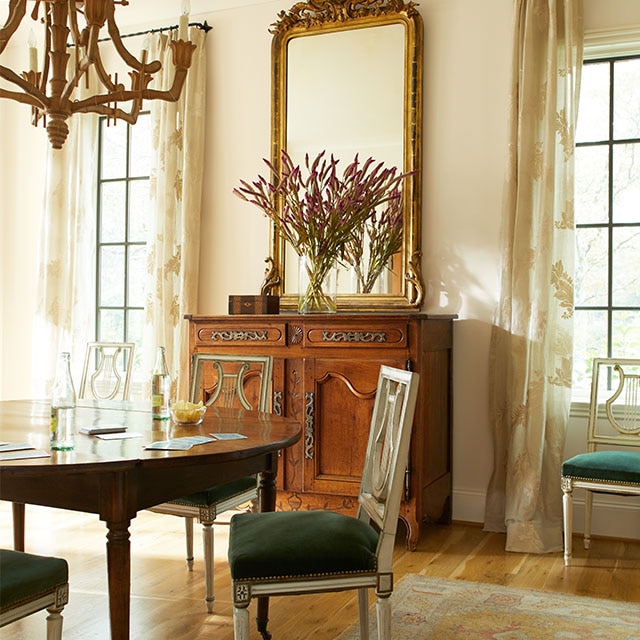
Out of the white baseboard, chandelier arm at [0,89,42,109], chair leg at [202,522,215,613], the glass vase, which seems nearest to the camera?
chandelier arm at [0,89,42,109]

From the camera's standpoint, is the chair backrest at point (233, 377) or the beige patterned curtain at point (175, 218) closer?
the chair backrest at point (233, 377)

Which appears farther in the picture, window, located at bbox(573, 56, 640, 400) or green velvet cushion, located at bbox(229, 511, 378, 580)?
window, located at bbox(573, 56, 640, 400)

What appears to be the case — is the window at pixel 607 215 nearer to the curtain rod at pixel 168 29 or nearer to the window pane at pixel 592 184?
the window pane at pixel 592 184

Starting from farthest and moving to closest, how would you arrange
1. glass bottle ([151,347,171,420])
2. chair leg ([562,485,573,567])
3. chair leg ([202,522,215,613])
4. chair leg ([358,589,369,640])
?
1. chair leg ([562,485,573,567])
2. chair leg ([202,522,215,613])
3. glass bottle ([151,347,171,420])
4. chair leg ([358,589,369,640])

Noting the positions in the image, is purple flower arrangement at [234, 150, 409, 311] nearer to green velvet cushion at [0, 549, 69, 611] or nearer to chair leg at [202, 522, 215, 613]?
chair leg at [202, 522, 215, 613]

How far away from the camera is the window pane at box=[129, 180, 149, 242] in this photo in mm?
5336

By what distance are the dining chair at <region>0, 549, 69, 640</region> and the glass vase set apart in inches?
91.8

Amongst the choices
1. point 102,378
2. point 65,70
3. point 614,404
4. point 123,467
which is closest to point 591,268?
point 614,404

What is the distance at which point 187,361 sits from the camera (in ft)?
15.5

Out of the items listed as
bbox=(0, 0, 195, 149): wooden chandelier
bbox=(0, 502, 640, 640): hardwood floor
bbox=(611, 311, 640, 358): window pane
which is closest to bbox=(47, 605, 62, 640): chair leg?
bbox=(0, 502, 640, 640): hardwood floor

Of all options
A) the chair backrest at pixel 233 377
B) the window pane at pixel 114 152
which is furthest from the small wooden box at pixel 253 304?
the window pane at pixel 114 152

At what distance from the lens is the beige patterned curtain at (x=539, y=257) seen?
3.93 m

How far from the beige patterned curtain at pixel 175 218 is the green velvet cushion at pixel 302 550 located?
109 inches

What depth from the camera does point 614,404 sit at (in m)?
4.12
